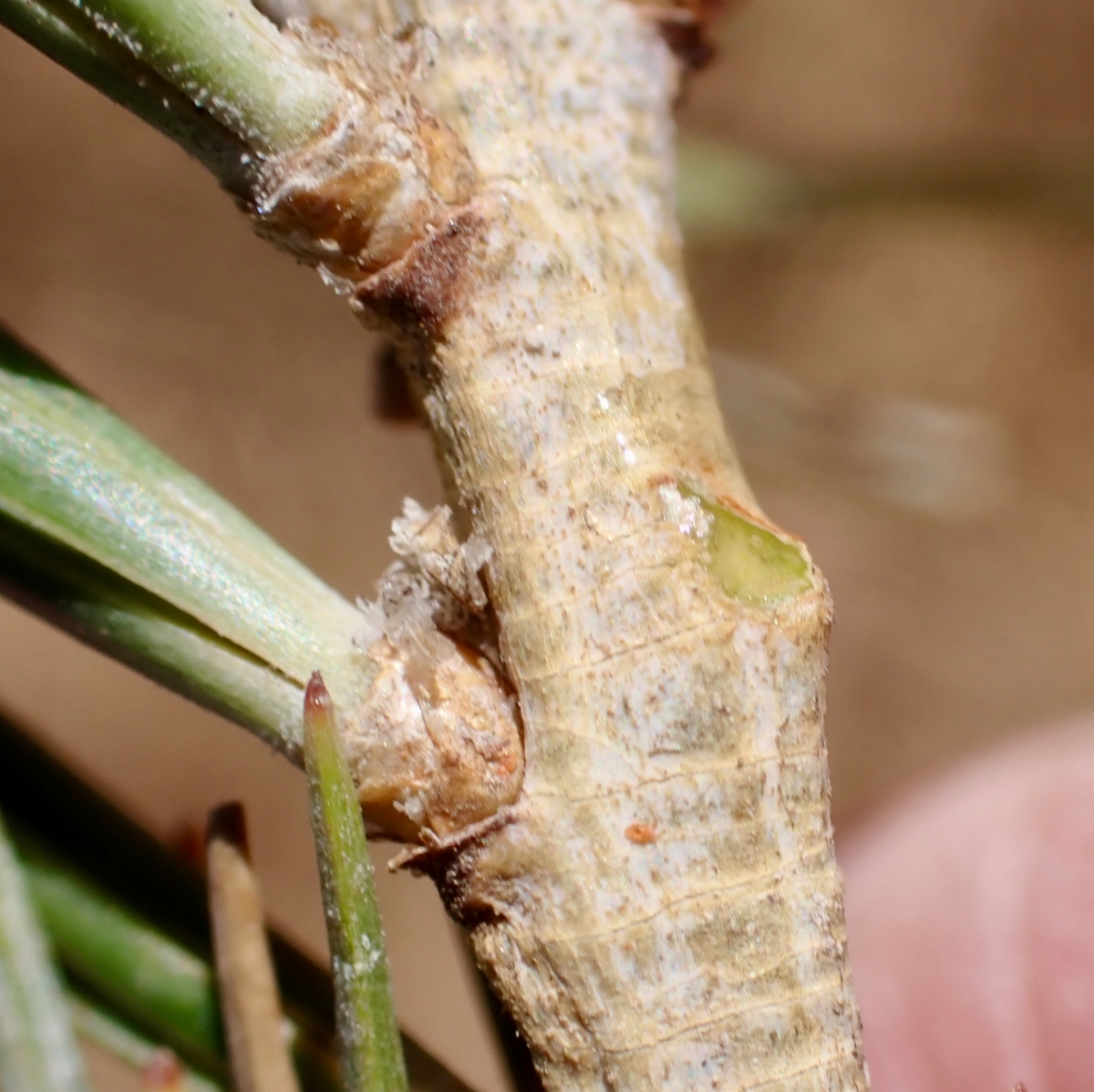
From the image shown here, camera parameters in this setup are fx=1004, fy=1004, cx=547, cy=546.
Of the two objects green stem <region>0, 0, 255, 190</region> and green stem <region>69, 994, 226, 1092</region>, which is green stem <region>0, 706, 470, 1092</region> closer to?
green stem <region>69, 994, 226, 1092</region>

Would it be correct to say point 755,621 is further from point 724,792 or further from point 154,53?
point 154,53

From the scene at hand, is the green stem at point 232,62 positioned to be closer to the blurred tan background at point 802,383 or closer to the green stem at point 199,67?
the green stem at point 199,67

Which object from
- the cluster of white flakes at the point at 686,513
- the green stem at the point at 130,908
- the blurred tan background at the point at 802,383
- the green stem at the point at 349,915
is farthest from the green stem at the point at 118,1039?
the blurred tan background at the point at 802,383

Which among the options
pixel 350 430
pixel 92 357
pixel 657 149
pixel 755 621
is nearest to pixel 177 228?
pixel 92 357

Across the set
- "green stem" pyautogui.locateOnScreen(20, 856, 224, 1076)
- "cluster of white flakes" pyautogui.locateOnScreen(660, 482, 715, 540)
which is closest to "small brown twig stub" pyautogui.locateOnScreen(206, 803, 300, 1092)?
"green stem" pyautogui.locateOnScreen(20, 856, 224, 1076)

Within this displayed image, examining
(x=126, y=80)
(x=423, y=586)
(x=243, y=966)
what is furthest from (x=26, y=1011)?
(x=126, y=80)

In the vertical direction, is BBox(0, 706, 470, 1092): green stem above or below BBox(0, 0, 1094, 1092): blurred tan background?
below
